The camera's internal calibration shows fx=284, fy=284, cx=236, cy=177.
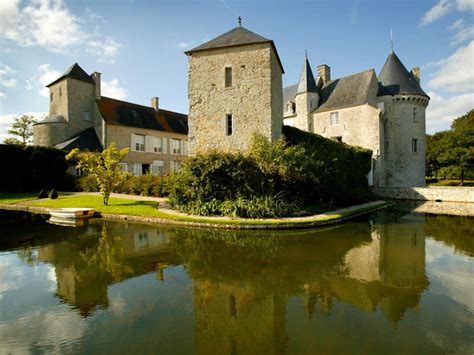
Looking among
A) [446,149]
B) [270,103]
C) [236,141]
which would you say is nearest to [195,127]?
[236,141]

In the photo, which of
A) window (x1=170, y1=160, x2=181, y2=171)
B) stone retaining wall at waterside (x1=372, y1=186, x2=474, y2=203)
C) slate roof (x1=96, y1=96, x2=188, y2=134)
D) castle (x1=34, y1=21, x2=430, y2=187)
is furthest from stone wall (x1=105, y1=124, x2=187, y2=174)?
stone retaining wall at waterside (x1=372, y1=186, x2=474, y2=203)

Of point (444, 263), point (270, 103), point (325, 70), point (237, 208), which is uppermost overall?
point (325, 70)

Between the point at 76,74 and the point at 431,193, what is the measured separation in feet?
105

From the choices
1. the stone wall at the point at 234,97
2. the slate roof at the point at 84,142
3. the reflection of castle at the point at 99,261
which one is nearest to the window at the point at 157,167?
the slate roof at the point at 84,142

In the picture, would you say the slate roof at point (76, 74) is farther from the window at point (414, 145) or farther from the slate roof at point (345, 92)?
the window at point (414, 145)

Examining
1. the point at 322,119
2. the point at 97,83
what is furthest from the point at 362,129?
the point at 97,83

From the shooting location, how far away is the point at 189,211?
12367 millimetres

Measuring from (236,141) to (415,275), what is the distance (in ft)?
35.4

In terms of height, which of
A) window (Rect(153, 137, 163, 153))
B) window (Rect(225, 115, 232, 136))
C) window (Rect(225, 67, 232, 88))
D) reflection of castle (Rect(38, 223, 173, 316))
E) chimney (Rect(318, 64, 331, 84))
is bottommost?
Result: reflection of castle (Rect(38, 223, 173, 316))

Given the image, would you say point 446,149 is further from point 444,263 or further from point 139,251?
point 139,251

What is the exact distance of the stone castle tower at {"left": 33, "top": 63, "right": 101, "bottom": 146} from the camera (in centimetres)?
2559

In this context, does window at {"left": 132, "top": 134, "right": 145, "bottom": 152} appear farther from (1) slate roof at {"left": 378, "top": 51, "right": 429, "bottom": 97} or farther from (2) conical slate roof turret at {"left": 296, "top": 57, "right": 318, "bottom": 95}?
(1) slate roof at {"left": 378, "top": 51, "right": 429, "bottom": 97}

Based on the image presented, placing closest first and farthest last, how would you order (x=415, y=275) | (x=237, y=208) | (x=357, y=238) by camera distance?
(x=415, y=275) < (x=357, y=238) < (x=237, y=208)

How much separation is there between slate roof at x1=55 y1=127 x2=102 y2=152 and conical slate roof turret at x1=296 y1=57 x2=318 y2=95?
1941 cm
